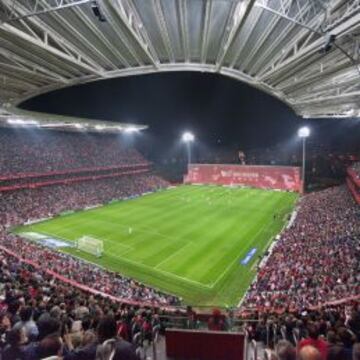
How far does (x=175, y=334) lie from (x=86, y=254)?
18.3 meters

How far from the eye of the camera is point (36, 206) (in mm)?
39062

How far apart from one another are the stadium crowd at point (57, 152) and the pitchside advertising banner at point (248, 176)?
37.0 feet

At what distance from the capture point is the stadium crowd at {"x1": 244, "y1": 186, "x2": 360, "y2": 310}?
15695 millimetres

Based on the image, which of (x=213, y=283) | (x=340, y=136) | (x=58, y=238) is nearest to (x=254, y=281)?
(x=213, y=283)

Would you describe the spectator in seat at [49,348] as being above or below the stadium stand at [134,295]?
above

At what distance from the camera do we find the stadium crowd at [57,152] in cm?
4444

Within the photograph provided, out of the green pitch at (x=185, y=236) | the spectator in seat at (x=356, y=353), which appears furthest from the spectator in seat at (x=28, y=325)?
the green pitch at (x=185, y=236)

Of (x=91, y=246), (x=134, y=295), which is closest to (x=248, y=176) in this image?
(x=91, y=246)

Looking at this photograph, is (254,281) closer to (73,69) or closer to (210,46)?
(210,46)

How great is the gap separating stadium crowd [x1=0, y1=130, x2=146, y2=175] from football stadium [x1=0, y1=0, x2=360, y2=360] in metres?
0.27

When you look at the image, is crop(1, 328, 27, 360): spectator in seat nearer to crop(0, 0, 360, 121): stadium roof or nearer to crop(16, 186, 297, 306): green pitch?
crop(0, 0, 360, 121): stadium roof

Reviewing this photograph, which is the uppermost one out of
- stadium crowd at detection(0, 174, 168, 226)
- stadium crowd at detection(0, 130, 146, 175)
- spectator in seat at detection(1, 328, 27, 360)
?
stadium crowd at detection(0, 130, 146, 175)

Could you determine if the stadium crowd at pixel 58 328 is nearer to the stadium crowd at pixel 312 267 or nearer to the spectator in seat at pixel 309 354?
the spectator in seat at pixel 309 354

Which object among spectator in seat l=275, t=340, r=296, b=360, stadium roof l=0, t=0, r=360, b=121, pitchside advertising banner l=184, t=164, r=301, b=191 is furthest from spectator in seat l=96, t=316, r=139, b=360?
pitchside advertising banner l=184, t=164, r=301, b=191
